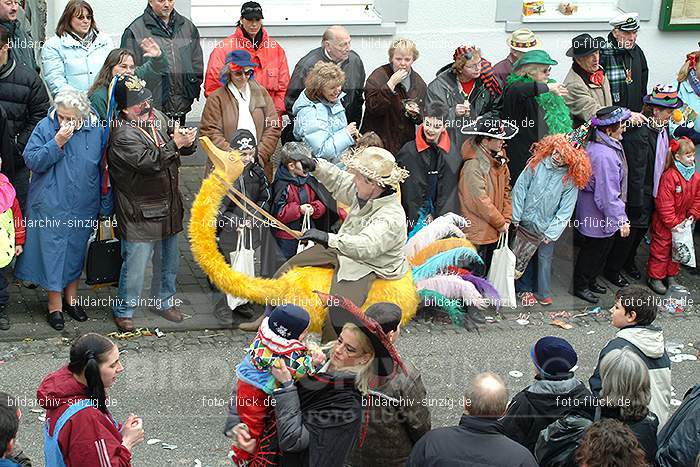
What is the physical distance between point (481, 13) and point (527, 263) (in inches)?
147

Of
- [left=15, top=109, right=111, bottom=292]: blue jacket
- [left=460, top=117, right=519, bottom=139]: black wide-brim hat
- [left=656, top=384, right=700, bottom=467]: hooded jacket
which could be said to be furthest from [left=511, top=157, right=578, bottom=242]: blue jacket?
[left=656, top=384, right=700, bottom=467]: hooded jacket

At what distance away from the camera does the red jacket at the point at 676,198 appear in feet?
36.5

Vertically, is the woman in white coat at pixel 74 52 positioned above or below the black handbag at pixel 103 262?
above

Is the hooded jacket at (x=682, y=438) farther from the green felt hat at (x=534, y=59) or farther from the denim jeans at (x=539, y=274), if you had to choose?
the green felt hat at (x=534, y=59)

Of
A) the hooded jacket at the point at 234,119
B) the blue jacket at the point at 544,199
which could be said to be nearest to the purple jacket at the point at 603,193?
the blue jacket at the point at 544,199

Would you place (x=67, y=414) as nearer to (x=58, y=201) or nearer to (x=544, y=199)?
(x=58, y=201)

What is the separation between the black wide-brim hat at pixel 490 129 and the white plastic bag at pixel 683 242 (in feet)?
7.12

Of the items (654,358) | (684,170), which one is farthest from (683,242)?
(654,358)

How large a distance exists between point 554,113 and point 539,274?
5.03 feet

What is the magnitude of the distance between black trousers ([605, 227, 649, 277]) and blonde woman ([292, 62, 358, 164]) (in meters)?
2.93

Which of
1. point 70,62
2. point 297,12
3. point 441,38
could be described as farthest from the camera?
point 441,38

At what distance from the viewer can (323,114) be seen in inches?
402

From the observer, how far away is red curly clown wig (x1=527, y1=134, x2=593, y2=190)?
10336mm

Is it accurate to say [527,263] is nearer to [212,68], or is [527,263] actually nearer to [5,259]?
[212,68]
